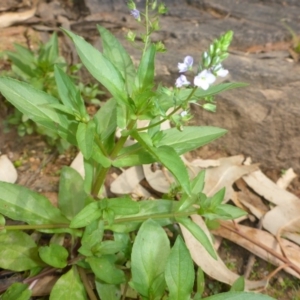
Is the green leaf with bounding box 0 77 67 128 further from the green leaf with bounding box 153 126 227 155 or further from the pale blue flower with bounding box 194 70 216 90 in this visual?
the pale blue flower with bounding box 194 70 216 90

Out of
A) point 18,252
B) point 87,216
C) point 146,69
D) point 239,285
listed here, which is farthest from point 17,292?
point 146,69

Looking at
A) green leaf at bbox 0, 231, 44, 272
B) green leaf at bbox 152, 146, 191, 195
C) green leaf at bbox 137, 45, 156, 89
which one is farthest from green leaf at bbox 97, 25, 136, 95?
green leaf at bbox 0, 231, 44, 272

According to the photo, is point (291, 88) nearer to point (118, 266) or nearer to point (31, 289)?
point (118, 266)

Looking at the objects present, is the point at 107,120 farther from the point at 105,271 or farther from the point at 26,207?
the point at 105,271

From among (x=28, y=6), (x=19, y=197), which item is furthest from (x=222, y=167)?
(x=28, y=6)

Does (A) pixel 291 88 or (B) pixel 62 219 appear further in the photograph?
(A) pixel 291 88
